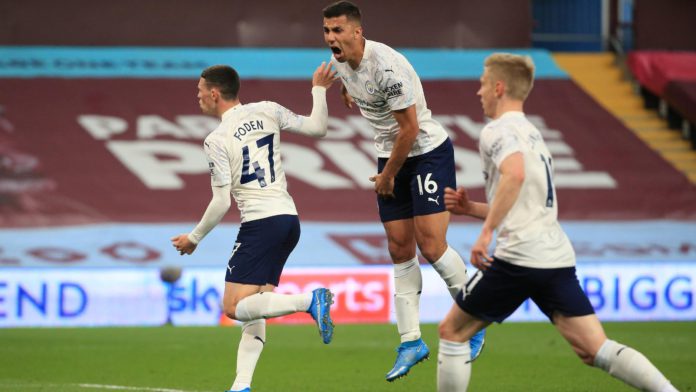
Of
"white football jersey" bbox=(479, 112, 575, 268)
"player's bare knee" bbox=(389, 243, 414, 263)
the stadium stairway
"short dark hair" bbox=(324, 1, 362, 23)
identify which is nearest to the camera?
"white football jersey" bbox=(479, 112, 575, 268)

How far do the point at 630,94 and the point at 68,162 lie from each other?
9.80 meters

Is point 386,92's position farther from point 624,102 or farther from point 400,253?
point 624,102

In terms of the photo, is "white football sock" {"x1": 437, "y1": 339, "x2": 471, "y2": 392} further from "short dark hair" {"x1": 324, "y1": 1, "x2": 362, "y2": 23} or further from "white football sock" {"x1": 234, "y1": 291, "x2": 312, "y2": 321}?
"short dark hair" {"x1": 324, "y1": 1, "x2": 362, "y2": 23}

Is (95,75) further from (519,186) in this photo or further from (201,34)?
(519,186)

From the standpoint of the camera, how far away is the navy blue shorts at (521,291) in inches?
204

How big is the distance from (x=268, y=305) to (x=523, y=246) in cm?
182

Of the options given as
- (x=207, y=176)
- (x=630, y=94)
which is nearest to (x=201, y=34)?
(x=207, y=176)

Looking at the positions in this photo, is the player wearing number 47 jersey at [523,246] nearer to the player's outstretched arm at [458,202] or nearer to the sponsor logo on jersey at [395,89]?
the player's outstretched arm at [458,202]

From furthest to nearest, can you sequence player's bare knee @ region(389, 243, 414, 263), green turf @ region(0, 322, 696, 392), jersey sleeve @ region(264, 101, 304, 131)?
green turf @ region(0, 322, 696, 392)
player's bare knee @ region(389, 243, 414, 263)
jersey sleeve @ region(264, 101, 304, 131)

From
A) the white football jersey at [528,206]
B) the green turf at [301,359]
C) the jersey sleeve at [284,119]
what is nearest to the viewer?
the white football jersey at [528,206]

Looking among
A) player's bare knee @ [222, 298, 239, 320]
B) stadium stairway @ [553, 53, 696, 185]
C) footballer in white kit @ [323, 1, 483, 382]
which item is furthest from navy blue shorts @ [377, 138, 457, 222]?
stadium stairway @ [553, 53, 696, 185]

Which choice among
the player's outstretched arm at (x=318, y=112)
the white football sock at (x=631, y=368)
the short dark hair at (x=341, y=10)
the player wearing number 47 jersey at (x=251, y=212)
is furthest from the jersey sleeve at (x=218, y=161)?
the white football sock at (x=631, y=368)

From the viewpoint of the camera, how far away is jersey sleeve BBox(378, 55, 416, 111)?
639 cm

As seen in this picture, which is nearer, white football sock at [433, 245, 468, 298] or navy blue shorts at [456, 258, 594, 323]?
navy blue shorts at [456, 258, 594, 323]
